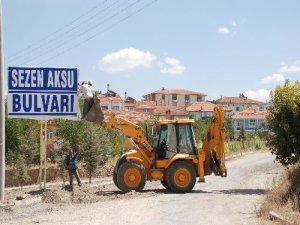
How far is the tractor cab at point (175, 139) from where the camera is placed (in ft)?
63.1

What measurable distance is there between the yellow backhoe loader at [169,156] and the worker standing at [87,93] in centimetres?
84

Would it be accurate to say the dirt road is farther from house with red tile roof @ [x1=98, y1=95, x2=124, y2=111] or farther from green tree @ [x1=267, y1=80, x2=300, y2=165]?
house with red tile roof @ [x1=98, y1=95, x2=124, y2=111]

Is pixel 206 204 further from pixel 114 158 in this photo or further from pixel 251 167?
pixel 114 158

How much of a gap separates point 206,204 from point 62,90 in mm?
6639

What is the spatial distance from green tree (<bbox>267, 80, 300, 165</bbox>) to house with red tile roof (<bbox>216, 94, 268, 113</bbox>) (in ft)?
372

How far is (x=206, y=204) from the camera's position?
15.2 m

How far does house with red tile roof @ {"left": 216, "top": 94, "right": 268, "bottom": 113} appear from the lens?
443ft

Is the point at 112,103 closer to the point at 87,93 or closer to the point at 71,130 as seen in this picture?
the point at 71,130

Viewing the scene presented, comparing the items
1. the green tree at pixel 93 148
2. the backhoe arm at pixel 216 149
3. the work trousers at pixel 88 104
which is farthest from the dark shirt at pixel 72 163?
the green tree at pixel 93 148

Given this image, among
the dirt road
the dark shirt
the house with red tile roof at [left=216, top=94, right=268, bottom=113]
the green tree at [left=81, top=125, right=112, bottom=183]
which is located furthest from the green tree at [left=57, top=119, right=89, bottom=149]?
the house with red tile roof at [left=216, top=94, right=268, bottom=113]

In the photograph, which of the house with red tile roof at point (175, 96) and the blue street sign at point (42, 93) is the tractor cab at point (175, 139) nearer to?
the blue street sign at point (42, 93)

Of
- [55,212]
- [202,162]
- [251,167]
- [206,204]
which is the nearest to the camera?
[55,212]

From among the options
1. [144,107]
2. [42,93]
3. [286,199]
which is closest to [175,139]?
[42,93]

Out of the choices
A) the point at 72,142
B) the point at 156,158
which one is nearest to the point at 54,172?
the point at 72,142
